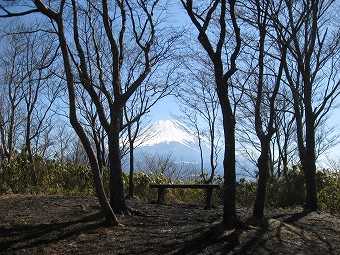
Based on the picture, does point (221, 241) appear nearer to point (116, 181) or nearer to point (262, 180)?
point (262, 180)

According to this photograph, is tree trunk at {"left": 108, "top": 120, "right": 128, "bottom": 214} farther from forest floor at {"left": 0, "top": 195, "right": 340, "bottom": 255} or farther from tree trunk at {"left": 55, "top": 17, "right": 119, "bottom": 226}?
tree trunk at {"left": 55, "top": 17, "right": 119, "bottom": 226}

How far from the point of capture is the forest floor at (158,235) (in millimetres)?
5047

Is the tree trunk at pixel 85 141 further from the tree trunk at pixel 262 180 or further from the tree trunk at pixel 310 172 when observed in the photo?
the tree trunk at pixel 310 172

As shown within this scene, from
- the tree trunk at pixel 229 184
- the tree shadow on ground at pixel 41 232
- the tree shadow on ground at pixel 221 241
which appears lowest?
the tree shadow on ground at pixel 221 241

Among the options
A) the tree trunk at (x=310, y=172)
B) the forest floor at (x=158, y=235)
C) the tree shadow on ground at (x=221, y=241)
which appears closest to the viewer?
the tree shadow on ground at (x=221, y=241)

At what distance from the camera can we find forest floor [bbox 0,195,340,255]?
5047 mm

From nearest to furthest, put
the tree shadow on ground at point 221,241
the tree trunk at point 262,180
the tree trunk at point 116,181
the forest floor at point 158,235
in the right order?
the tree shadow on ground at point 221,241 → the forest floor at point 158,235 → the tree trunk at point 262,180 → the tree trunk at point 116,181

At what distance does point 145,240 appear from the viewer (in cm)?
540

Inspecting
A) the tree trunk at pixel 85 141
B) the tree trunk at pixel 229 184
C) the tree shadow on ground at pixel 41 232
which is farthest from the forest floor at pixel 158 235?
the tree trunk at pixel 85 141

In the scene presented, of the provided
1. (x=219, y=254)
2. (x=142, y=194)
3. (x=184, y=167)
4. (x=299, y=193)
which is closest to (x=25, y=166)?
(x=142, y=194)

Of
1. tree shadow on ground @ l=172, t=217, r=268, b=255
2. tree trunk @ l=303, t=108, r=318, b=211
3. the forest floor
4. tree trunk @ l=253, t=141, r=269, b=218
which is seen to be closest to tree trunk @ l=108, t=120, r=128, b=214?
the forest floor

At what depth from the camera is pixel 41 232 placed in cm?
574

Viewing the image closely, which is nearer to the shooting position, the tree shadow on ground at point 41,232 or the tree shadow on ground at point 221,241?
the tree shadow on ground at point 221,241

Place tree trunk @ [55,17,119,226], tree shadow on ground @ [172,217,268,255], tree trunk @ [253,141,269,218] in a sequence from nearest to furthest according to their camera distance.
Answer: tree shadow on ground @ [172,217,268,255] → tree trunk @ [55,17,119,226] → tree trunk @ [253,141,269,218]
